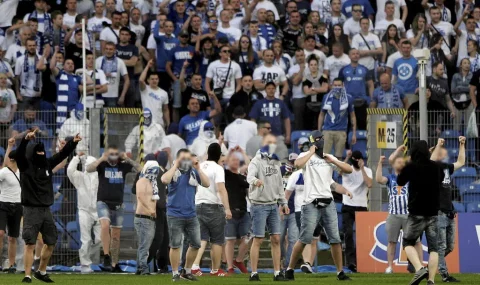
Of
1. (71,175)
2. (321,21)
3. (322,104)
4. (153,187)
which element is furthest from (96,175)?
(321,21)

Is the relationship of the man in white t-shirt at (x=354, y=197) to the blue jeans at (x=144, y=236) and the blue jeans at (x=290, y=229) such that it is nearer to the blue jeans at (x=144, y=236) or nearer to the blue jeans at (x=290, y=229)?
the blue jeans at (x=290, y=229)

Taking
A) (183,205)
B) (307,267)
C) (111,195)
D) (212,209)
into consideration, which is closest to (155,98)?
(111,195)

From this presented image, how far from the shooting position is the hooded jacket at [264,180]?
20737 mm

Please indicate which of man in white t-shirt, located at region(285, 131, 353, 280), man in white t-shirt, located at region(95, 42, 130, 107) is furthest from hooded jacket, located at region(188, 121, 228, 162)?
man in white t-shirt, located at region(285, 131, 353, 280)

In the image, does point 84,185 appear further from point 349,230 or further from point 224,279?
point 349,230

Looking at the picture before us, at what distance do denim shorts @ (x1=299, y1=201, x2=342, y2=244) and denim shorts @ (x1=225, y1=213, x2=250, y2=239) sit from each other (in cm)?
291

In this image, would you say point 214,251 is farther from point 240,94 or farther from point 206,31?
point 206,31

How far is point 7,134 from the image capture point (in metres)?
25.6

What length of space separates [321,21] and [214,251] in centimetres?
991

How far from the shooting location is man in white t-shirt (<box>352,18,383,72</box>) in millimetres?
29250

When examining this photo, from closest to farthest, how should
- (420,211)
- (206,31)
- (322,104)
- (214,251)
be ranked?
(420,211)
(214,251)
(322,104)
(206,31)

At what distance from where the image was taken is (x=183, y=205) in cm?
2017

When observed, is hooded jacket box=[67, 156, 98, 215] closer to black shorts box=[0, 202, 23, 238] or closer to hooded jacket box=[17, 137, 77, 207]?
black shorts box=[0, 202, 23, 238]

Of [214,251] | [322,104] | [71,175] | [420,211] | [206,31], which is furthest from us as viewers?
[206,31]
